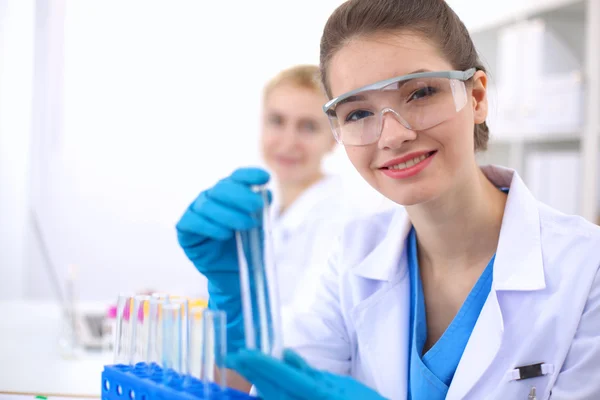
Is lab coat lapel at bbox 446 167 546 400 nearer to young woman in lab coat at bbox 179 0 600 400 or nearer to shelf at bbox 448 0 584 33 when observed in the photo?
young woman in lab coat at bbox 179 0 600 400

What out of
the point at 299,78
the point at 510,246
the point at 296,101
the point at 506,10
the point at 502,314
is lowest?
the point at 502,314

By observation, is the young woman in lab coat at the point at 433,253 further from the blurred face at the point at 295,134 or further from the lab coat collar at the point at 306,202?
the blurred face at the point at 295,134

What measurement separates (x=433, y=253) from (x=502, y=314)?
273 mm

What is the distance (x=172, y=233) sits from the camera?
197 inches

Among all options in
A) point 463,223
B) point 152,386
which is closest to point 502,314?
point 463,223

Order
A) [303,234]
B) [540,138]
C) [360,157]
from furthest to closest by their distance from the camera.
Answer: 1. [540,138]
2. [303,234]
3. [360,157]

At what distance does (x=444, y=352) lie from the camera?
133cm

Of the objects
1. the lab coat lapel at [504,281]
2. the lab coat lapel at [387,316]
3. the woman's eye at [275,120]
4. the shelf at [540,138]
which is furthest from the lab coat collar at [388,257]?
the shelf at [540,138]

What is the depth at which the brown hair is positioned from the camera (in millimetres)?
1299

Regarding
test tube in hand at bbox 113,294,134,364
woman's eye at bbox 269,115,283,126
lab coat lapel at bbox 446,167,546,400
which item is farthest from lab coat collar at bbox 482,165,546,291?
woman's eye at bbox 269,115,283,126

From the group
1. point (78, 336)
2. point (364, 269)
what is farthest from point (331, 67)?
point (78, 336)

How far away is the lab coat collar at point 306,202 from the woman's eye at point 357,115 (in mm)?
1446

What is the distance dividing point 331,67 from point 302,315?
62 centimetres

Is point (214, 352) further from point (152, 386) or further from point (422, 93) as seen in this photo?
point (422, 93)
